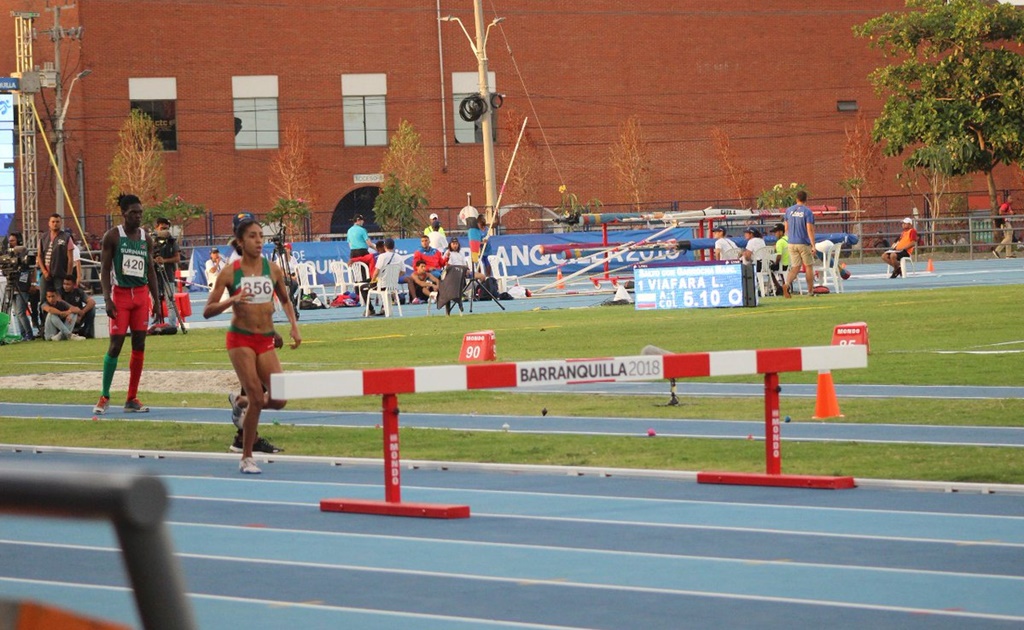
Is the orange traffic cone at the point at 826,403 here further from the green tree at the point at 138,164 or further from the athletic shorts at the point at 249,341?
the green tree at the point at 138,164

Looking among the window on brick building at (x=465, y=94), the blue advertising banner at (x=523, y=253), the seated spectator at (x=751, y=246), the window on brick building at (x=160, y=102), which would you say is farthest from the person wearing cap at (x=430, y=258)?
the window on brick building at (x=465, y=94)

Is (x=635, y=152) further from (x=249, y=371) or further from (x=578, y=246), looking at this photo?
(x=249, y=371)

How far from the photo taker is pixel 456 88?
69625 mm

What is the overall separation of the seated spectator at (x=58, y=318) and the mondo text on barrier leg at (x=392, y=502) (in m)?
20.3

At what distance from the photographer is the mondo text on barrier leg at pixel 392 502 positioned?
959cm

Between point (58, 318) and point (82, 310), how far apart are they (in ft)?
1.45

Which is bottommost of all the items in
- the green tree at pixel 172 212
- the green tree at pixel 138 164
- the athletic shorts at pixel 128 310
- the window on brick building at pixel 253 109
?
the athletic shorts at pixel 128 310

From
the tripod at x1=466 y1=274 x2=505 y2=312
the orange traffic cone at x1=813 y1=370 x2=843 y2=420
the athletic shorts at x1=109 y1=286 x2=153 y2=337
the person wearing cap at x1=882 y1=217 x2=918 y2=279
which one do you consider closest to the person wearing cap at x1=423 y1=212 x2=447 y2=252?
the tripod at x1=466 y1=274 x2=505 y2=312

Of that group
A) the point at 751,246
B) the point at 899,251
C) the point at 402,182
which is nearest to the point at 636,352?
the point at 751,246

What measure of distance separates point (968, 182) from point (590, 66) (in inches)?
629

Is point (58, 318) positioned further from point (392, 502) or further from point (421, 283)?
point (392, 502)

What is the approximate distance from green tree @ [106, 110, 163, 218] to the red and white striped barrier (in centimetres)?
5189

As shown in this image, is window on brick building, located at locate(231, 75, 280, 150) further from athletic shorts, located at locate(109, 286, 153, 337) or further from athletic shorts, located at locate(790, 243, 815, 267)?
athletic shorts, located at locate(109, 286, 153, 337)

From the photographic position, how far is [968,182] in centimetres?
6712
